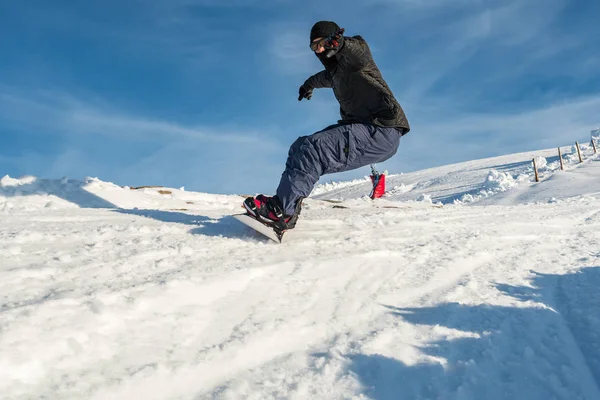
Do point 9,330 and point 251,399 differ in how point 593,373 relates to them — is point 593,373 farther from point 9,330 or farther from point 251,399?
point 9,330

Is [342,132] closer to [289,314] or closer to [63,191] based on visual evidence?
[289,314]

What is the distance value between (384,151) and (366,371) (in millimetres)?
2595

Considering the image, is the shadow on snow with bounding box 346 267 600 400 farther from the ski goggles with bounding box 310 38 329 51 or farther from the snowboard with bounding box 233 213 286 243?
the ski goggles with bounding box 310 38 329 51

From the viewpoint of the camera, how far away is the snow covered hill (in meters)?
1.84

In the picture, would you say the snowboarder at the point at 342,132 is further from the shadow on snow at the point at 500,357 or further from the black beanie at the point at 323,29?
the shadow on snow at the point at 500,357

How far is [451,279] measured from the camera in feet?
10.6

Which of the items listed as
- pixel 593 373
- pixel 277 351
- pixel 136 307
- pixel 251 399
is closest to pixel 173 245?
pixel 136 307

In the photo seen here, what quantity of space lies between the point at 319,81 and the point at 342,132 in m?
0.92

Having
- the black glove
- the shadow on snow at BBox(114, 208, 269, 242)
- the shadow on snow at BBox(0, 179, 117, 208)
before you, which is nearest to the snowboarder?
the shadow on snow at BBox(114, 208, 269, 242)

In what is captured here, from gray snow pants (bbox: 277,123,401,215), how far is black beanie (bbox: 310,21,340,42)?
748 millimetres

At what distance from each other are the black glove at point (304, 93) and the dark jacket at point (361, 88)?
2.09 feet

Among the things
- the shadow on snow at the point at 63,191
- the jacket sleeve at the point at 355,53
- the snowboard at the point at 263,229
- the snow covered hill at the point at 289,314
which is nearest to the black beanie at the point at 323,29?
the jacket sleeve at the point at 355,53

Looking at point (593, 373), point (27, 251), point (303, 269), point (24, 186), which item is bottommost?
point (593, 373)

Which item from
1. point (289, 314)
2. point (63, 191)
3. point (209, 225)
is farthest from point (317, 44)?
point (63, 191)
